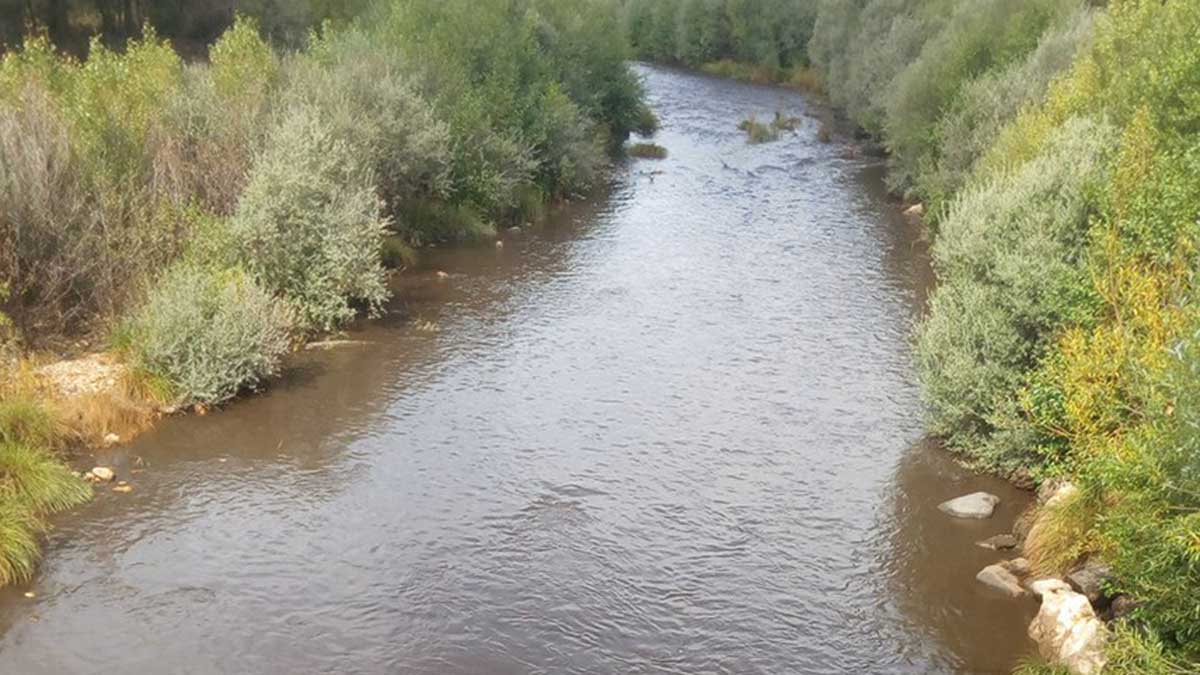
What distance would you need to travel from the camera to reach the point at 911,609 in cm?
1856

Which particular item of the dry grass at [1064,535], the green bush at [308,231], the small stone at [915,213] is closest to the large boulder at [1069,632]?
the dry grass at [1064,535]

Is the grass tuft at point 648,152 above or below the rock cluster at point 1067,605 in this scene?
above

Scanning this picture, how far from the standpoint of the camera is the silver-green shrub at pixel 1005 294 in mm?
22125

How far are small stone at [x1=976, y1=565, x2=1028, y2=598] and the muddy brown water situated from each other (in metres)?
0.32

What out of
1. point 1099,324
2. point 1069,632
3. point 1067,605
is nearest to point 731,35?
point 1099,324

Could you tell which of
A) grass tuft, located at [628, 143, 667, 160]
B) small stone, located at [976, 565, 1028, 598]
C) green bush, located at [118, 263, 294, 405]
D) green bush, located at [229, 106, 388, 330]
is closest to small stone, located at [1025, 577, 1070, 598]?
small stone, located at [976, 565, 1028, 598]

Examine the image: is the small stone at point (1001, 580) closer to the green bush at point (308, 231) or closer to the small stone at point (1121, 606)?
the small stone at point (1121, 606)

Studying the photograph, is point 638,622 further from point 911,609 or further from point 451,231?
point 451,231

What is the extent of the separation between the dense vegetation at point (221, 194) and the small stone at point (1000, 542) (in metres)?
15.8

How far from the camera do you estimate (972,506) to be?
21.7 m

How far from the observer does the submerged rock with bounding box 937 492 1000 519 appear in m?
21.6

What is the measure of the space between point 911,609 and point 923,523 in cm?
323

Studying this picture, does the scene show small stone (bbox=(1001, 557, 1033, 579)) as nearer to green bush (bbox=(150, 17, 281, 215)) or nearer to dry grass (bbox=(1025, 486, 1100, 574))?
dry grass (bbox=(1025, 486, 1100, 574))

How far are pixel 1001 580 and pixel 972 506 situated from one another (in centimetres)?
280
